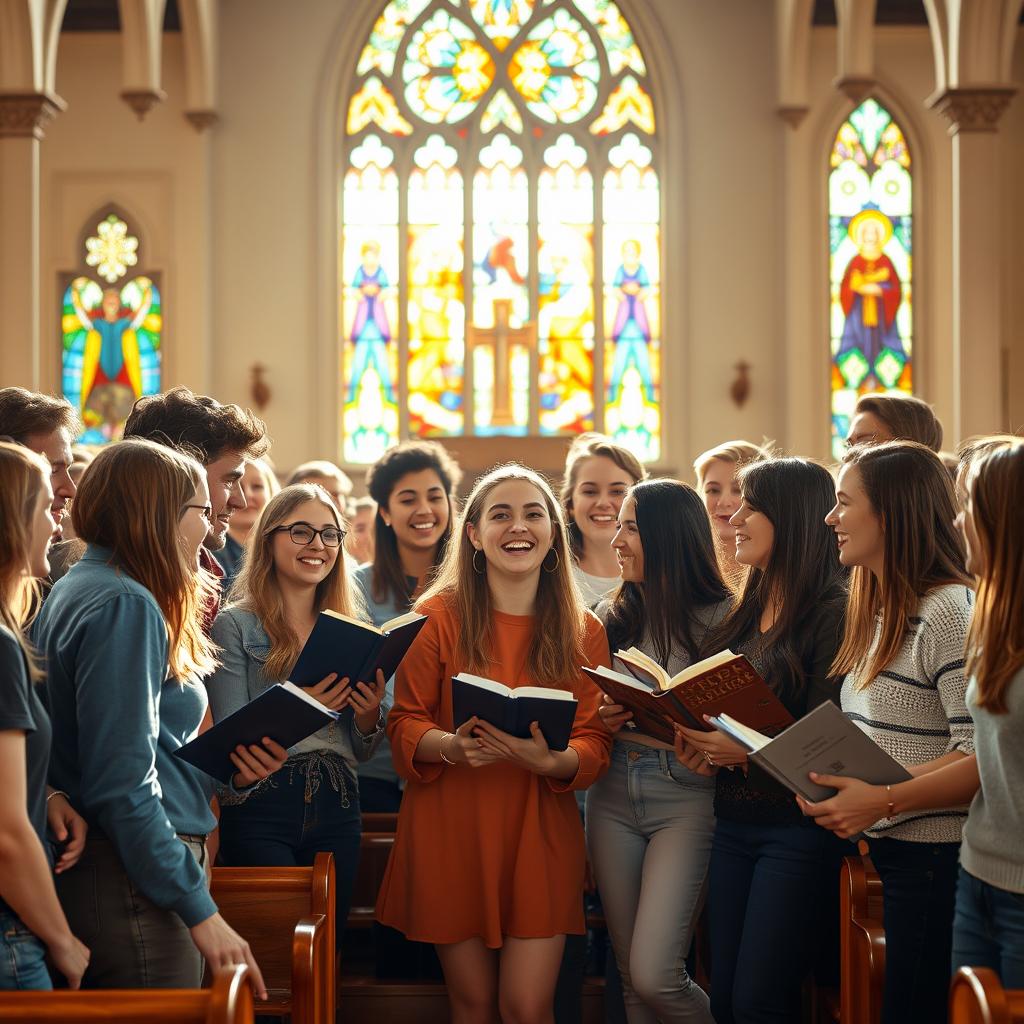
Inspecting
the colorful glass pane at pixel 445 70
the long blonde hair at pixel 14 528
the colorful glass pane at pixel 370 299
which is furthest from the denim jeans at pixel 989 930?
the colorful glass pane at pixel 445 70

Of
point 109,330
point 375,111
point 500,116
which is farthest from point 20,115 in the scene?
point 500,116

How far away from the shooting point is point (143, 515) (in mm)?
2486

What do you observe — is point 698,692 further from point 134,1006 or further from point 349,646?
point 134,1006

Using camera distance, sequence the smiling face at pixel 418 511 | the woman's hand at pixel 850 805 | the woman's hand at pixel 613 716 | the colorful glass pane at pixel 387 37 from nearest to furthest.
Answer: the woman's hand at pixel 850 805 < the woman's hand at pixel 613 716 < the smiling face at pixel 418 511 < the colorful glass pane at pixel 387 37

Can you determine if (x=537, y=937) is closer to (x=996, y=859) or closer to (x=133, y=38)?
(x=996, y=859)

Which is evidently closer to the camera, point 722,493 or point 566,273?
point 722,493

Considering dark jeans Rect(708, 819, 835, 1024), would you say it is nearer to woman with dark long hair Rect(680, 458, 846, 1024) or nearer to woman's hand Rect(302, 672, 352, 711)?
woman with dark long hair Rect(680, 458, 846, 1024)

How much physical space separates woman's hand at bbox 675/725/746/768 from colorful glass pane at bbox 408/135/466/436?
9268 mm

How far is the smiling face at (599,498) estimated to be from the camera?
441 centimetres

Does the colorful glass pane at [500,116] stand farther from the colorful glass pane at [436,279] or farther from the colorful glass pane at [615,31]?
the colorful glass pane at [615,31]

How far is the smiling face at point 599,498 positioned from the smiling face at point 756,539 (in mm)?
1058

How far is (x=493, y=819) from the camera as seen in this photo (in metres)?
3.23

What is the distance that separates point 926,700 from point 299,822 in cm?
151

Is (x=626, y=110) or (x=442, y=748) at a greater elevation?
(x=626, y=110)
